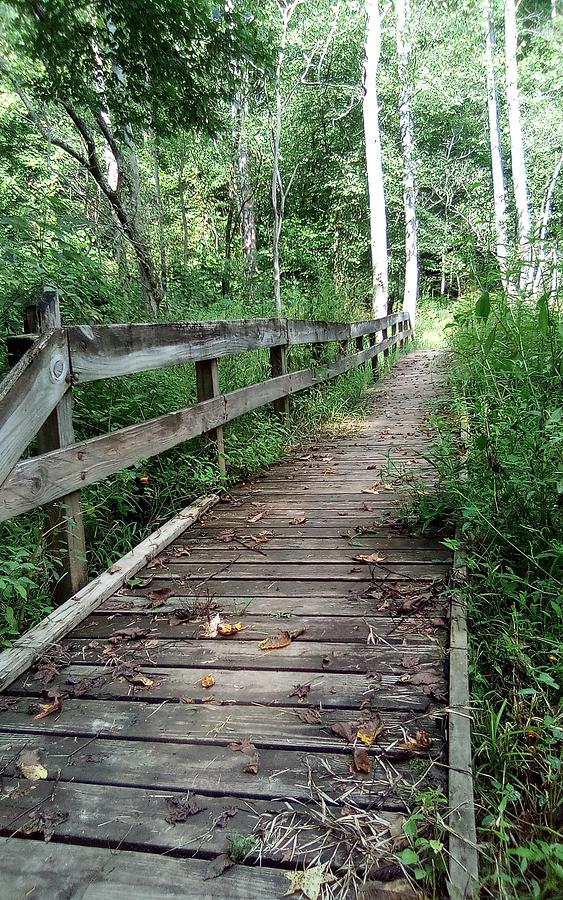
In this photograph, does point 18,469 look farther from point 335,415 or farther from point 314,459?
point 335,415

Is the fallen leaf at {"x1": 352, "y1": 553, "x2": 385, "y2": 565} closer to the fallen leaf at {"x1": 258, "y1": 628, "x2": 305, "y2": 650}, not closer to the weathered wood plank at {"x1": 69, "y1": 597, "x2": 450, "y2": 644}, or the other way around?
the weathered wood plank at {"x1": 69, "y1": 597, "x2": 450, "y2": 644}

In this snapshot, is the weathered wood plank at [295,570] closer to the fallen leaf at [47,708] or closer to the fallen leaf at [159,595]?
the fallen leaf at [159,595]

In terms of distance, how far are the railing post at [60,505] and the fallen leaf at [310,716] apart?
138cm

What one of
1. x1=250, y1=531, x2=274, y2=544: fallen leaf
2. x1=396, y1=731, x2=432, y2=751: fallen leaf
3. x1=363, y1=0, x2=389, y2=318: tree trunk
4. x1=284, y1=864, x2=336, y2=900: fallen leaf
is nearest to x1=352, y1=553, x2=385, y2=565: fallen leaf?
x1=250, y1=531, x2=274, y2=544: fallen leaf

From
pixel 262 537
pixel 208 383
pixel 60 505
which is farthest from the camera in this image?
pixel 208 383

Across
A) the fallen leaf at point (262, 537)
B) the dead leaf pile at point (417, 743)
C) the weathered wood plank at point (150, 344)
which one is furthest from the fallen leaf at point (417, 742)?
the weathered wood plank at point (150, 344)

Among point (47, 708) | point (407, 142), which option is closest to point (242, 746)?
point (47, 708)

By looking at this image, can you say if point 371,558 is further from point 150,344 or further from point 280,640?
point 150,344

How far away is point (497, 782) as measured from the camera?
1721 mm

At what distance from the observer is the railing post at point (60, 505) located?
2.71 meters

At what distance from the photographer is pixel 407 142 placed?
19.4 meters

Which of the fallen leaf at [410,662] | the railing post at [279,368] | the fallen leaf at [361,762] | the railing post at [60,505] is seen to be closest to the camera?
the fallen leaf at [361,762]

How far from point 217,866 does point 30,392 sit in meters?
1.82

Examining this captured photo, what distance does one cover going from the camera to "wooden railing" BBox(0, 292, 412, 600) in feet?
7.97
